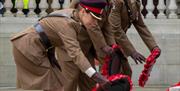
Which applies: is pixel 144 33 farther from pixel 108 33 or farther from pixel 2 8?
pixel 2 8

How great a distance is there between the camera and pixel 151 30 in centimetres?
1217

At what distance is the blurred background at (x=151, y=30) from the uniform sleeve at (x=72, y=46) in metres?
5.59

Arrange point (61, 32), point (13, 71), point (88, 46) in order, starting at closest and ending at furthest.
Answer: point (61, 32) < point (88, 46) < point (13, 71)

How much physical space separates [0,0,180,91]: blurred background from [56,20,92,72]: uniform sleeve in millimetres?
5594

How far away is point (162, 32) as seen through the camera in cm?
1209

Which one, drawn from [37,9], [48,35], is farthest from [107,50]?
[37,9]

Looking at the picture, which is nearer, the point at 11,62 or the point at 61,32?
the point at 61,32

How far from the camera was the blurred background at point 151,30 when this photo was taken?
11.8 m

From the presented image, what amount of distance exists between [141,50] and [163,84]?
789 mm

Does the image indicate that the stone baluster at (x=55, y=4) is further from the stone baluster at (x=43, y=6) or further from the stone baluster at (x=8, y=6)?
the stone baluster at (x=8, y=6)

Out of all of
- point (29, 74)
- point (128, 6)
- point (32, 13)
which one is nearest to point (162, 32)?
point (32, 13)

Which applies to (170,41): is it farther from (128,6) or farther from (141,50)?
(128,6)

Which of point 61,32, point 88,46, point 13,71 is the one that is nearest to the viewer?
point 61,32

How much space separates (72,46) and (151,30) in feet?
21.1
